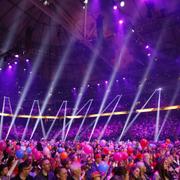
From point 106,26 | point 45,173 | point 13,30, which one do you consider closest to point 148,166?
point 45,173

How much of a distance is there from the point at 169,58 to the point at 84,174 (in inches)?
705

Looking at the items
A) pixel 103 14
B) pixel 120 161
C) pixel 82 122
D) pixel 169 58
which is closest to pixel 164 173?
pixel 120 161

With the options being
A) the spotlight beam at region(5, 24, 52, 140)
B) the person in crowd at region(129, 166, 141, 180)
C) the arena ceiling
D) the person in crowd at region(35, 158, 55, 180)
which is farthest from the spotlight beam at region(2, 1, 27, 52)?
the person in crowd at region(129, 166, 141, 180)

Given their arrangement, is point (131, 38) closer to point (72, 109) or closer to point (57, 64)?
point (57, 64)

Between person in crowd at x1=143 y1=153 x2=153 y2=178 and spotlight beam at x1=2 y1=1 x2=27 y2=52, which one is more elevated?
spotlight beam at x1=2 y1=1 x2=27 y2=52

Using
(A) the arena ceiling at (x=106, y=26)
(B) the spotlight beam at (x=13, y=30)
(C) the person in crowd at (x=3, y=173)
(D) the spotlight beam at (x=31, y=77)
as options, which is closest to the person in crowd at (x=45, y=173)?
(C) the person in crowd at (x=3, y=173)

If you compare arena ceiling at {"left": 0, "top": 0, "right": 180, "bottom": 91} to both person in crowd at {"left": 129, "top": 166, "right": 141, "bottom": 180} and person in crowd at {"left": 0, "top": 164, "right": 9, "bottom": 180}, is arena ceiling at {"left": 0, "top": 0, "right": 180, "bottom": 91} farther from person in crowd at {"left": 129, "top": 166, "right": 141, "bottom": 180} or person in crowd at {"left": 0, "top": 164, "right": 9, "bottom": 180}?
person in crowd at {"left": 129, "top": 166, "right": 141, "bottom": 180}

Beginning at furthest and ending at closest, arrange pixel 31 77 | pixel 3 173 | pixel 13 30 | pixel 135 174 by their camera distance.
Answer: pixel 31 77 → pixel 13 30 → pixel 135 174 → pixel 3 173

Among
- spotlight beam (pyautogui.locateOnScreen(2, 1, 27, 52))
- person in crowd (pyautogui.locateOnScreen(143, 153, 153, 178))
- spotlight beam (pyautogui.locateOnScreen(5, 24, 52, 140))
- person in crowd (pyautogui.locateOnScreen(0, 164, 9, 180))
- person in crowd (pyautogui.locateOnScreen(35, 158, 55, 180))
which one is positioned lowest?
person in crowd (pyautogui.locateOnScreen(0, 164, 9, 180))

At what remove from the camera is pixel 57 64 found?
1275 inches

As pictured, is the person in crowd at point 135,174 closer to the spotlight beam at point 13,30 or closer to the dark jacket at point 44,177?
the dark jacket at point 44,177

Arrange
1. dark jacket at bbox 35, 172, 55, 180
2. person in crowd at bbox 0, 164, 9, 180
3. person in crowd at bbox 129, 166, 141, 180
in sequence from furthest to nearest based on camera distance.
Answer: person in crowd at bbox 129, 166, 141, 180 → dark jacket at bbox 35, 172, 55, 180 → person in crowd at bbox 0, 164, 9, 180

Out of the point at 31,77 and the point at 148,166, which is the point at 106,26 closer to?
the point at 31,77

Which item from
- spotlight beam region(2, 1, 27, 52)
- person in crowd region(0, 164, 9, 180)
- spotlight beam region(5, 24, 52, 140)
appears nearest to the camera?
person in crowd region(0, 164, 9, 180)
